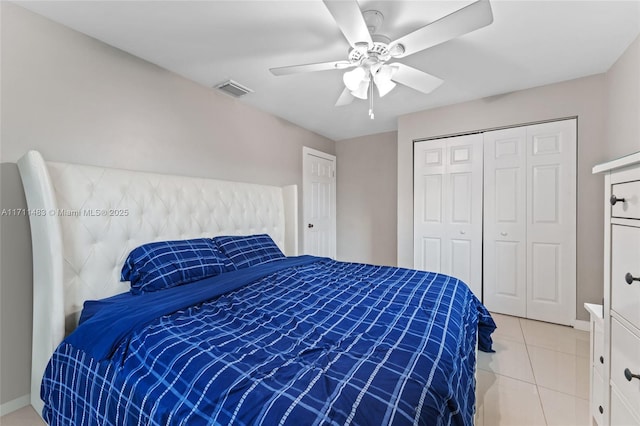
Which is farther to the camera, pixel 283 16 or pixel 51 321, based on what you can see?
pixel 283 16

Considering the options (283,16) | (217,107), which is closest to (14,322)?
(217,107)

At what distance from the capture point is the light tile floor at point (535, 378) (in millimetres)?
1531

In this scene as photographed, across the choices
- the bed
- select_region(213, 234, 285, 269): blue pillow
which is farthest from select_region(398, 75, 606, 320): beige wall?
select_region(213, 234, 285, 269): blue pillow

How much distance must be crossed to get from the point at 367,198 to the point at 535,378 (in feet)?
9.62

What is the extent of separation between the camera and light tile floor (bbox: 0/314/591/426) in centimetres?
151

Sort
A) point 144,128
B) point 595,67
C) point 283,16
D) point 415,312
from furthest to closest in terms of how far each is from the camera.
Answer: point 595,67
point 144,128
point 283,16
point 415,312

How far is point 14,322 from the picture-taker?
1558 mm

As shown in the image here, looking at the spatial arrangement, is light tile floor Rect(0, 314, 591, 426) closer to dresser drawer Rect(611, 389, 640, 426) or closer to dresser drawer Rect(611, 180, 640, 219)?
dresser drawer Rect(611, 389, 640, 426)

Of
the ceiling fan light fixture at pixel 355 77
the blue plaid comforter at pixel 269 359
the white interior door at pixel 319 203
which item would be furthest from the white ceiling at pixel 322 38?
the blue plaid comforter at pixel 269 359

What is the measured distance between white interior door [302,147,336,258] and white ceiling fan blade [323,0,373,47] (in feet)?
7.96

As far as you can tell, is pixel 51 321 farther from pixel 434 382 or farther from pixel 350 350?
pixel 434 382

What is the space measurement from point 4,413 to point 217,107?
2574 millimetres

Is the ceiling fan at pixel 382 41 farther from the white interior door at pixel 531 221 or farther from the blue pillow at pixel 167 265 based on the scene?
the white interior door at pixel 531 221

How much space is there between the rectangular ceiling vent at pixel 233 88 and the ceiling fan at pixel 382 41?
3.01 feet
